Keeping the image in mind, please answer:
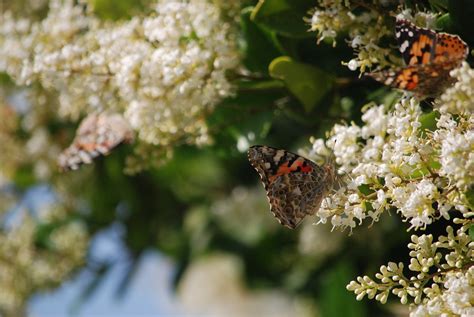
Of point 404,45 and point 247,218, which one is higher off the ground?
point 404,45

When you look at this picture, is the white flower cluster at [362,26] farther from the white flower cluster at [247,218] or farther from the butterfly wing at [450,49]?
the white flower cluster at [247,218]

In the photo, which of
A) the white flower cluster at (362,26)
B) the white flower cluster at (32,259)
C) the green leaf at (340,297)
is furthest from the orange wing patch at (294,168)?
the white flower cluster at (32,259)

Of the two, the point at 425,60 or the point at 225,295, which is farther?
the point at 225,295

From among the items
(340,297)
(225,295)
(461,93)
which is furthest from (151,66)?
(225,295)

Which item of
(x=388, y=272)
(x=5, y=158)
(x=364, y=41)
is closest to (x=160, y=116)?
(x=364, y=41)

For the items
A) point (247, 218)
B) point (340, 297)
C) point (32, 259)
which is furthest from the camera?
point (247, 218)

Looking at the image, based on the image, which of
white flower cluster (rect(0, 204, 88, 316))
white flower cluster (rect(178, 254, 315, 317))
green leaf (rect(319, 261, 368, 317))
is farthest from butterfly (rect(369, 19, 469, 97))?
white flower cluster (rect(178, 254, 315, 317))

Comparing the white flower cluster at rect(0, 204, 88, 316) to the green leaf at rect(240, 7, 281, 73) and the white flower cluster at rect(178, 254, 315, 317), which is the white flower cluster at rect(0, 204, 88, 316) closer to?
the white flower cluster at rect(178, 254, 315, 317)

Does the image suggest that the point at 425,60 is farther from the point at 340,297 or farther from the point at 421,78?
the point at 340,297

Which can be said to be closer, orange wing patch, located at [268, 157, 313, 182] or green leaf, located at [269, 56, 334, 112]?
orange wing patch, located at [268, 157, 313, 182]
